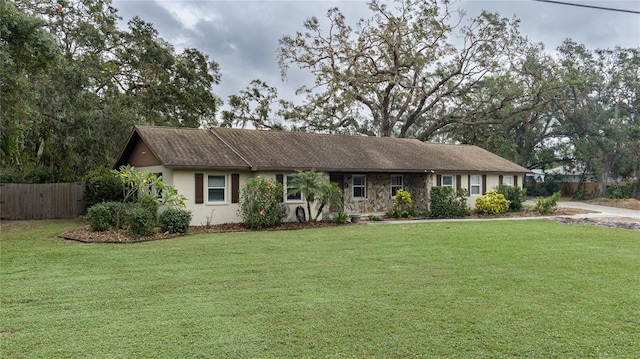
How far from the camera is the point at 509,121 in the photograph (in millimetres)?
36562

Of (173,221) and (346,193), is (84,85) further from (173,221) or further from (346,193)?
(346,193)

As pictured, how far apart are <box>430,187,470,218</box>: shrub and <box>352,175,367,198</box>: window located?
3.31 meters

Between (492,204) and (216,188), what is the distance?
1347 cm

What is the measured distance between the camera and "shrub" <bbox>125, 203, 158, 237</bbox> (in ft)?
41.6

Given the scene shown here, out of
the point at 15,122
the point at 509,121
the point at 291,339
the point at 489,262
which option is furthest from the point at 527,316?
the point at 509,121

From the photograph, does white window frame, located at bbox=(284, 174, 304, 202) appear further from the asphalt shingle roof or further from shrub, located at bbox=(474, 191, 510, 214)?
shrub, located at bbox=(474, 191, 510, 214)

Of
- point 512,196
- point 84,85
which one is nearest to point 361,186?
point 512,196

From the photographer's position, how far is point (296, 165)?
709 inches

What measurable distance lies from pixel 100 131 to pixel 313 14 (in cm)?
1672

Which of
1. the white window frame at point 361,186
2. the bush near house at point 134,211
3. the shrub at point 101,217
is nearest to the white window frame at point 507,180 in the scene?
the white window frame at point 361,186

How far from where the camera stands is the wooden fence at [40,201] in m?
18.5

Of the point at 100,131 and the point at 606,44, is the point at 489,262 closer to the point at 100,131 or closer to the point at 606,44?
the point at 100,131

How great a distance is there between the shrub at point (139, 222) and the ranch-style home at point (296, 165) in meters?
2.65

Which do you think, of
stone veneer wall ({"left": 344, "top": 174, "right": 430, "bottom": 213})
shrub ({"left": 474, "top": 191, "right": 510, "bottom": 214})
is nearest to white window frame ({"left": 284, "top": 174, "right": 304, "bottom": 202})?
stone veneer wall ({"left": 344, "top": 174, "right": 430, "bottom": 213})
